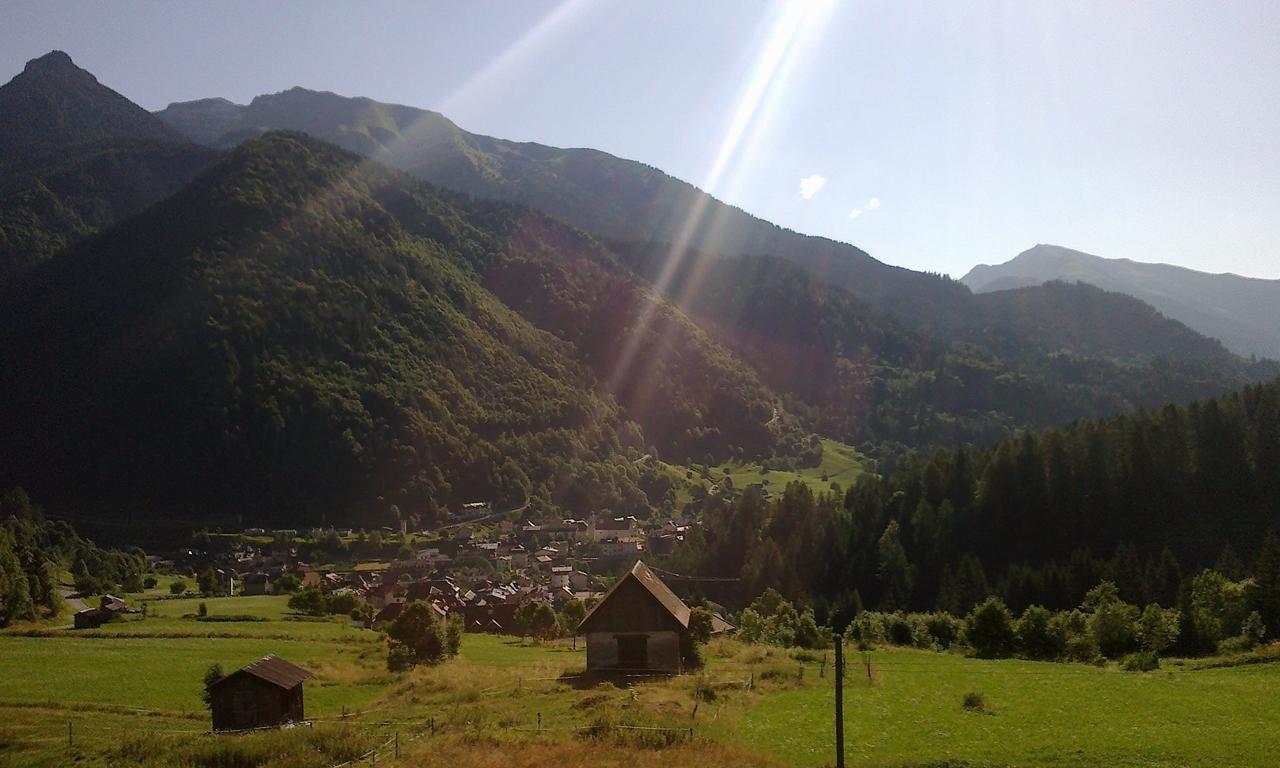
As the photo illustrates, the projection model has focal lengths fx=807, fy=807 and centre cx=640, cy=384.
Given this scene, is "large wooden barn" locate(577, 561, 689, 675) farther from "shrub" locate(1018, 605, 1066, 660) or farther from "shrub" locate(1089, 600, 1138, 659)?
"shrub" locate(1089, 600, 1138, 659)

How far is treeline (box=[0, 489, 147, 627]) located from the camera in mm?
65312

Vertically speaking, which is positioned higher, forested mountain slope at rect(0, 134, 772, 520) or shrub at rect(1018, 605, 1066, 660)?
forested mountain slope at rect(0, 134, 772, 520)

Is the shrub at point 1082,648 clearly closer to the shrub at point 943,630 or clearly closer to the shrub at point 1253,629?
the shrub at point 1253,629

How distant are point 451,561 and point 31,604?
70199 mm

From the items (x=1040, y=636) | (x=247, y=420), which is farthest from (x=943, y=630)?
(x=247, y=420)

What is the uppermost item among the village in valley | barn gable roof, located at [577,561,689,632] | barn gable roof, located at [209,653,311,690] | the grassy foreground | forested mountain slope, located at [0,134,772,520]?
forested mountain slope, located at [0,134,772,520]

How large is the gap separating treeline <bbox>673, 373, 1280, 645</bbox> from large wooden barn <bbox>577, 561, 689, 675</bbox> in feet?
121

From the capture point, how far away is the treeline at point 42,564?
65.3 meters

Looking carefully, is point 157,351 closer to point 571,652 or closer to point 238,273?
point 238,273

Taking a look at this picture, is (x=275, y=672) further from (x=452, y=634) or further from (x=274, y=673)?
(x=452, y=634)

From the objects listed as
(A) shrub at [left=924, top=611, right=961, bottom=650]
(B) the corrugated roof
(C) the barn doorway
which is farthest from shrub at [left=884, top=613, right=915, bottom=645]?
(B) the corrugated roof

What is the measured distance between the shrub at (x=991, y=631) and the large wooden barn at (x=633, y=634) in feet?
73.3

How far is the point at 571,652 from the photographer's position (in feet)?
184

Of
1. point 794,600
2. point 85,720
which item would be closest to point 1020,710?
point 85,720
